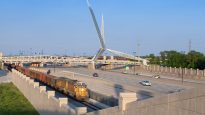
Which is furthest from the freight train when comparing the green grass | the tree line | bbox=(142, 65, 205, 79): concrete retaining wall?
the tree line

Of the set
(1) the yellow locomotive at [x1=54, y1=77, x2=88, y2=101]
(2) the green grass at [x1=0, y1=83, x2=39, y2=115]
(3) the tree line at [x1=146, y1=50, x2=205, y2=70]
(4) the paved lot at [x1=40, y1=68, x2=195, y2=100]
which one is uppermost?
(3) the tree line at [x1=146, y1=50, x2=205, y2=70]

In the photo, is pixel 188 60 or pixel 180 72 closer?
pixel 180 72

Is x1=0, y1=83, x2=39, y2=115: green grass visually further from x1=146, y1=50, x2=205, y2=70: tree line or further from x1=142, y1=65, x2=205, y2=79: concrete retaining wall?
x1=146, y1=50, x2=205, y2=70: tree line

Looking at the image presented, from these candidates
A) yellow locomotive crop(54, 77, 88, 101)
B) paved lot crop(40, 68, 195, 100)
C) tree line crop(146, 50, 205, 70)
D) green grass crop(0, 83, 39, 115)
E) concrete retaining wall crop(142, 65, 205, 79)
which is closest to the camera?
green grass crop(0, 83, 39, 115)

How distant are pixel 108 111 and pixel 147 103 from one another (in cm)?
327

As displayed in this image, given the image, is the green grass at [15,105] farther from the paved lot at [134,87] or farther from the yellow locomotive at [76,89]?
the paved lot at [134,87]

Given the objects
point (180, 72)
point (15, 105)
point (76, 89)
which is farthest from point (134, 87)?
point (180, 72)

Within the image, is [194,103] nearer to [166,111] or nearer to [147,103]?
[166,111]

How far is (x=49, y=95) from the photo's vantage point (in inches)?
1128

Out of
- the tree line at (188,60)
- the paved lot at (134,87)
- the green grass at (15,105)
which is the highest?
the tree line at (188,60)

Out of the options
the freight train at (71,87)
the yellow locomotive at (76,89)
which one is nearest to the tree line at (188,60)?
the freight train at (71,87)

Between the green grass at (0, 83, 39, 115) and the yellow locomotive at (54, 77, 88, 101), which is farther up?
the yellow locomotive at (54, 77, 88, 101)

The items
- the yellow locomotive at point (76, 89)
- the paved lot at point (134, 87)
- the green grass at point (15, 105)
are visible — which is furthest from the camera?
the paved lot at point (134, 87)

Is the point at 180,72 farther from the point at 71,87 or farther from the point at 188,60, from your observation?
the point at 71,87
